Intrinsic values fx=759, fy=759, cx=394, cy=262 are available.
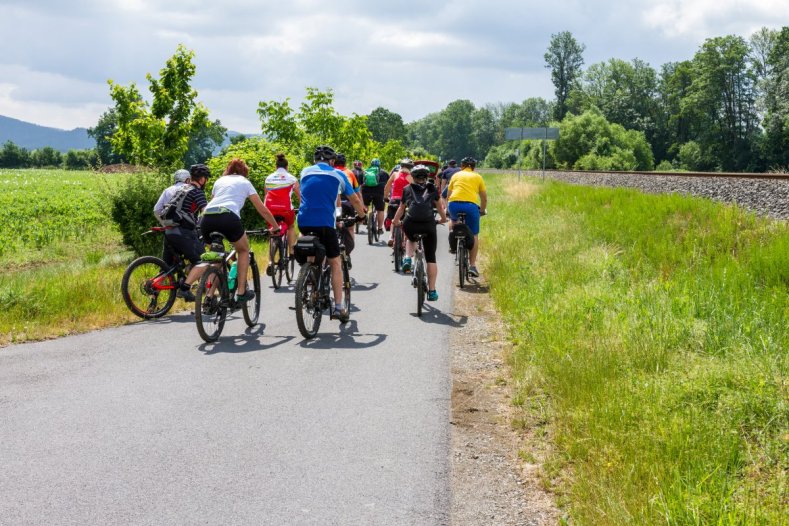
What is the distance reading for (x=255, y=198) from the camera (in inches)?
336

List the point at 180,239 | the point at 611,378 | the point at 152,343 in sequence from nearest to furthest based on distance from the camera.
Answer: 1. the point at 611,378
2. the point at 152,343
3. the point at 180,239

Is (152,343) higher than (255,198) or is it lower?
lower

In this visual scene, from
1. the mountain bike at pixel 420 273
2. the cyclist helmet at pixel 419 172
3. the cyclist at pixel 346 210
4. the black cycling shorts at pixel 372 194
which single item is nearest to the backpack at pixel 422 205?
the cyclist helmet at pixel 419 172

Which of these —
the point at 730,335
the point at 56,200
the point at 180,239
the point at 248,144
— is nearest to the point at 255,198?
the point at 180,239

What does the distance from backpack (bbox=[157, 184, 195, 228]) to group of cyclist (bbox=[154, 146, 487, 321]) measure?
2cm

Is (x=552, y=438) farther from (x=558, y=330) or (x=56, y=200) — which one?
(x=56, y=200)

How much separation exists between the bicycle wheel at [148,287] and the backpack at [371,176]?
849 centimetres

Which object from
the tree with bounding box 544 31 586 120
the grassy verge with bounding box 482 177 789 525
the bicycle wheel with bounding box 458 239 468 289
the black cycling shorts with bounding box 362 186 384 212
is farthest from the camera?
the tree with bounding box 544 31 586 120

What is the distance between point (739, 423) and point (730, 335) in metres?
1.95

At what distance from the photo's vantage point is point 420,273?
10.1 m

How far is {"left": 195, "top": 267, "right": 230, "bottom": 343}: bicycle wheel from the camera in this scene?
26.1 feet

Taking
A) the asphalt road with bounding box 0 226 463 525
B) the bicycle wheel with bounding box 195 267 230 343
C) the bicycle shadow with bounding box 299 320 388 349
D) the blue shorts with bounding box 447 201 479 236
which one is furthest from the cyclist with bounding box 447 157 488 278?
the bicycle wheel with bounding box 195 267 230 343

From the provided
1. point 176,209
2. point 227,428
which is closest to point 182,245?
point 176,209

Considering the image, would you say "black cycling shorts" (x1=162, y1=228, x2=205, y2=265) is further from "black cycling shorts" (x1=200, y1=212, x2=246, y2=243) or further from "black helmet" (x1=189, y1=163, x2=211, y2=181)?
"black cycling shorts" (x1=200, y1=212, x2=246, y2=243)
